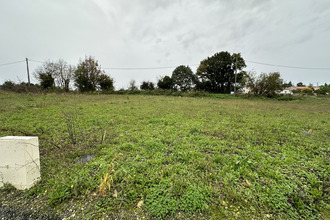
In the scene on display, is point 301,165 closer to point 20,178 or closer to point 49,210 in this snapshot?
point 49,210

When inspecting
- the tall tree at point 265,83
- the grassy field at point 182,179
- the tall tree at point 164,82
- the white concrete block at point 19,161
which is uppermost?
the tall tree at point 164,82

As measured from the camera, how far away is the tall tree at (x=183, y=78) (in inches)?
1137

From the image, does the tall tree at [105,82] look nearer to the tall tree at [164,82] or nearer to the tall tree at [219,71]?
the tall tree at [164,82]

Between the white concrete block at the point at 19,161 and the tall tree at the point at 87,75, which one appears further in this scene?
the tall tree at the point at 87,75

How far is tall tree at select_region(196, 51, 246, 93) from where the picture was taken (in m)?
24.5

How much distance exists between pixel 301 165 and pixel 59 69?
28.8m

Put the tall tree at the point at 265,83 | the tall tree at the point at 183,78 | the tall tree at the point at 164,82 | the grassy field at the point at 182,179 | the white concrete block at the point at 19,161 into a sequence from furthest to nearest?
the tall tree at the point at 183,78
the tall tree at the point at 164,82
the tall tree at the point at 265,83
the white concrete block at the point at 19,161
the grassy field at the point at 182,179

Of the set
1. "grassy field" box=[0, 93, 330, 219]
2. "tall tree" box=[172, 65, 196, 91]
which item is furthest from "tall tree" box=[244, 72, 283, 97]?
"grassy field" box=[0, 93, 330, 219]

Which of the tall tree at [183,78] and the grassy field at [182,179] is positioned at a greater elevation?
the tall tree at [183,78]

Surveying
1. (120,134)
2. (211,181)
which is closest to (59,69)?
(120,134)

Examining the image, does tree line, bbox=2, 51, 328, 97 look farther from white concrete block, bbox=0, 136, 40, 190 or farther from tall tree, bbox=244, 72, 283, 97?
white concrete block, bbox=0, 136, 40, 190

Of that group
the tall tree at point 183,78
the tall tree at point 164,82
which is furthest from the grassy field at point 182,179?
the tall tree at point 183,78

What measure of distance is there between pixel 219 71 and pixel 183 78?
7.24 meters

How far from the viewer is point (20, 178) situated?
6.13ft
